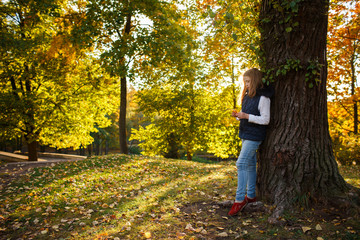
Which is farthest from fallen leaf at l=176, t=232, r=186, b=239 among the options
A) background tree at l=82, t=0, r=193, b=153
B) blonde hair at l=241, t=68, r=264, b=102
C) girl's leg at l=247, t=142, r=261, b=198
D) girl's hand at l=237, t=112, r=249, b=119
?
background tree at l=82, t=0, r=193, b=153

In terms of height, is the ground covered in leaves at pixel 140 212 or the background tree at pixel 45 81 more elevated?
the background tree at pixel 45 81

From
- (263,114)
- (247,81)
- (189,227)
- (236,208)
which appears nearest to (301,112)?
(263,114)

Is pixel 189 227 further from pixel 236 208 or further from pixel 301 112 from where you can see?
pixel 301 112

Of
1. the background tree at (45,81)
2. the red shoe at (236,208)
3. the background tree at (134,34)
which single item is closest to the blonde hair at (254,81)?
the red shoe at (236,208)

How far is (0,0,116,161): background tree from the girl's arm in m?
8.75

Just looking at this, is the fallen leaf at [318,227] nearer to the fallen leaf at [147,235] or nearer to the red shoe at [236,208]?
the red shoe at [236,208]

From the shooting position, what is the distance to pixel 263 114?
11.3ft

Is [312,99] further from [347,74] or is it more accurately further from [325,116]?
[347,74]

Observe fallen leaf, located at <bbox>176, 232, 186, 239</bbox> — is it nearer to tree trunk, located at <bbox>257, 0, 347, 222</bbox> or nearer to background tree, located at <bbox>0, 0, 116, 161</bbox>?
tree trunk, located at <bbox>257, 0, 347, 222</bbox>

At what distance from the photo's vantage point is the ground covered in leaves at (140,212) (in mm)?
3041

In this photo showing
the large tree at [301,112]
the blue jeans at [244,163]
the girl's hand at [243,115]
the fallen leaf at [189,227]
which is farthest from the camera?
the blue jeans at [244,163]

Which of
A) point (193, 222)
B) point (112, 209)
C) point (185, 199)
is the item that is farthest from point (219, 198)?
point (112, 209)

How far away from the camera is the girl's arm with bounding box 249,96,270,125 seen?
3.44 m

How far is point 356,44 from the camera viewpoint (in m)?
9.44
